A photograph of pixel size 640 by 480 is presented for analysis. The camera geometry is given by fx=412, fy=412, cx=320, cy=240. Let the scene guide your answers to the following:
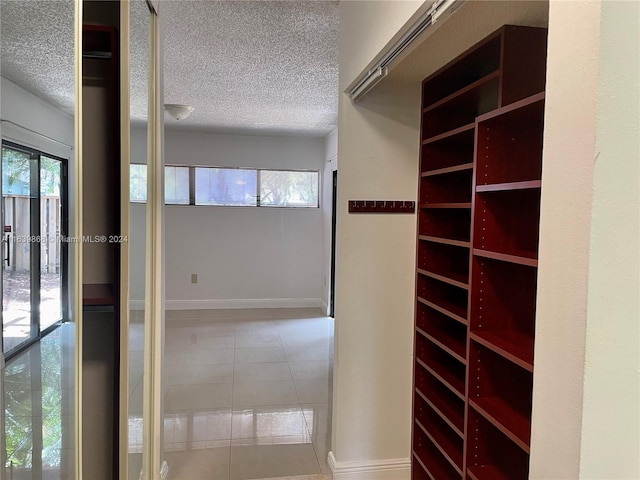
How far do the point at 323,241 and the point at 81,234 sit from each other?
4.87 meters

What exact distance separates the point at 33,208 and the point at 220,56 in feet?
6.77

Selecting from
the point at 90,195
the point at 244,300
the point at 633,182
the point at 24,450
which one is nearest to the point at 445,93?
the point at 633,182

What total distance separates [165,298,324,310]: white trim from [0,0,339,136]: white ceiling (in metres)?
2.57

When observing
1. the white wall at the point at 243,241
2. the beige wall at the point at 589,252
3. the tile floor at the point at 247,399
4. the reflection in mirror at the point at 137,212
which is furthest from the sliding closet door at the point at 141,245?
the white wall at the point at 243,241

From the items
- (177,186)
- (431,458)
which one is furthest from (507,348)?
(177,186)

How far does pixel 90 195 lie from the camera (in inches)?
53.9

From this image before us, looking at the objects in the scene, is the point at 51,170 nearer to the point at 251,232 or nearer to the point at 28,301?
the point at 28,301

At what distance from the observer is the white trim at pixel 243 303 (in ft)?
19.5

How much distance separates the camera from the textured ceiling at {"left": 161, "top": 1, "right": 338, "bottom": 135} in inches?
89.4

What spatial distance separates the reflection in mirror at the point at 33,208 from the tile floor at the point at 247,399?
107 cm

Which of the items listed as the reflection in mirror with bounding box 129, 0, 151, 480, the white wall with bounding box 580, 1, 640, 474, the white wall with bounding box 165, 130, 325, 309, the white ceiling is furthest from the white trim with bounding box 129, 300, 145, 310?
the white wall with bounding box 165, 130, 325, 309

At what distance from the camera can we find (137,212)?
5.68 ft

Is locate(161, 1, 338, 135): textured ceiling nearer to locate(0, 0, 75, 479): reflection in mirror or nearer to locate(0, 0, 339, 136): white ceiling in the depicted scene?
locate(0, 0, 339, 136): white ceiling

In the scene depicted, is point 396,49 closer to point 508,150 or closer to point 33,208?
point 508,150
